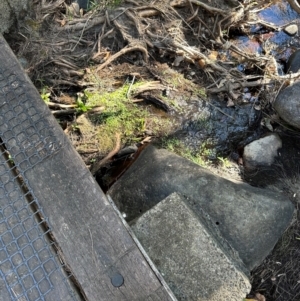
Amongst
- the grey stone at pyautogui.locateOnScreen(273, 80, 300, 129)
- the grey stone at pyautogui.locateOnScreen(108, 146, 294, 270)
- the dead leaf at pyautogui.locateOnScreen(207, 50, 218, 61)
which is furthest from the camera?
the dead leaf at pyautogui.locateOnScreen(207, 50, 218, 61)

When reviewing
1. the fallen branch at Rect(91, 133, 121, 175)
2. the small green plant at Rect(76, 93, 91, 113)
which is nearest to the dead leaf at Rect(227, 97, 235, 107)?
the fallen branch at Rect(91, 133, 121, 175)

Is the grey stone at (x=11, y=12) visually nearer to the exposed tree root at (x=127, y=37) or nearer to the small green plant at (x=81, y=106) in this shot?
the exposed tree root at (x=127, y=37)

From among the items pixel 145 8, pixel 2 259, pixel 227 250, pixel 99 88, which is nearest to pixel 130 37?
pixel 145 8

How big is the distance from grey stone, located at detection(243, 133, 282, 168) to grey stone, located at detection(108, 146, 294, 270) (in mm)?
660

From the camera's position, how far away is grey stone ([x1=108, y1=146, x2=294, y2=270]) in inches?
122

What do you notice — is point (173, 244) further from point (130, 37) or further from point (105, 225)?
point (130, 37)

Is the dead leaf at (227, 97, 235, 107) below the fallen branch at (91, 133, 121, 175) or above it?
above

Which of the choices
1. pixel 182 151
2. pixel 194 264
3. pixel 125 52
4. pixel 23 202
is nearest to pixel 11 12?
pixel 125 52

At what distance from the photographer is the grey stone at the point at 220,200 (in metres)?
3.10

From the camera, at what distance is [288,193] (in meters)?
3.89

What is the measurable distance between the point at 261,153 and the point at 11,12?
291cm

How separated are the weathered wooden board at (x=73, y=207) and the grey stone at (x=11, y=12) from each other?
1791mm

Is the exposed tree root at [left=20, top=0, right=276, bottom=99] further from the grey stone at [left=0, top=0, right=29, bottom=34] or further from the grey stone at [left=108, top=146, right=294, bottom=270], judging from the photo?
the grey stone at [left=108, top=146, right=294, bottom=270]

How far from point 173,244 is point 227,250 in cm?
48
